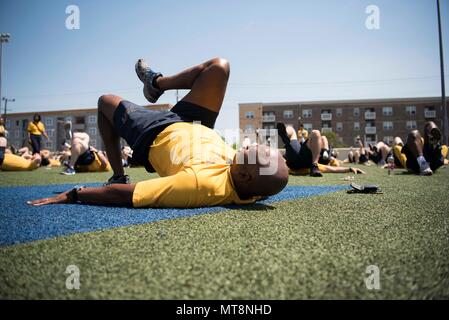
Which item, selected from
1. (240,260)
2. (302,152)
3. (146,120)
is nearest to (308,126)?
(302,152)

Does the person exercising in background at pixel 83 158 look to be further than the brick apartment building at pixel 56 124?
No

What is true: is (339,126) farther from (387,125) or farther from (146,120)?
(146,120)

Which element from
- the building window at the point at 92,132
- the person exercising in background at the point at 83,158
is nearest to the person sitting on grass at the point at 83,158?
the person exercising in background at the point at 83,158

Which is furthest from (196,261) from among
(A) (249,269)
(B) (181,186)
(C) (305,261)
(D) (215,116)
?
(D) (215,116)

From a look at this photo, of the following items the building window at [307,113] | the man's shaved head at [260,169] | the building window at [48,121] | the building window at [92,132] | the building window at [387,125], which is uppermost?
the building window at [48,121]

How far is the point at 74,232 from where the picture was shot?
1.72 meters

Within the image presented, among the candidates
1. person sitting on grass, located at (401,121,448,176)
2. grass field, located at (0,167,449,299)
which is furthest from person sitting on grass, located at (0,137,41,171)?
person sitting on grass, located at (401,121,448,176)

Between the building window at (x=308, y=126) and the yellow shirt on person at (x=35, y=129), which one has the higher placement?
the building window at (x=308, y=126)

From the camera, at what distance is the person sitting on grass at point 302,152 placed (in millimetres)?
6613

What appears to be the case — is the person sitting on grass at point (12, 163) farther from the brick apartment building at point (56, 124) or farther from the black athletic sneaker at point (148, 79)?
the brick apartment building at point (56, 124)

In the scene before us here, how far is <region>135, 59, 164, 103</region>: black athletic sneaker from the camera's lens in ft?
10.3

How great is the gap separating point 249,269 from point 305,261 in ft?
0.81

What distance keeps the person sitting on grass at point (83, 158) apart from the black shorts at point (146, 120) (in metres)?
5.93

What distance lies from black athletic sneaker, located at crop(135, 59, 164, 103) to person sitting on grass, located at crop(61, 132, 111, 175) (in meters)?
5.78
